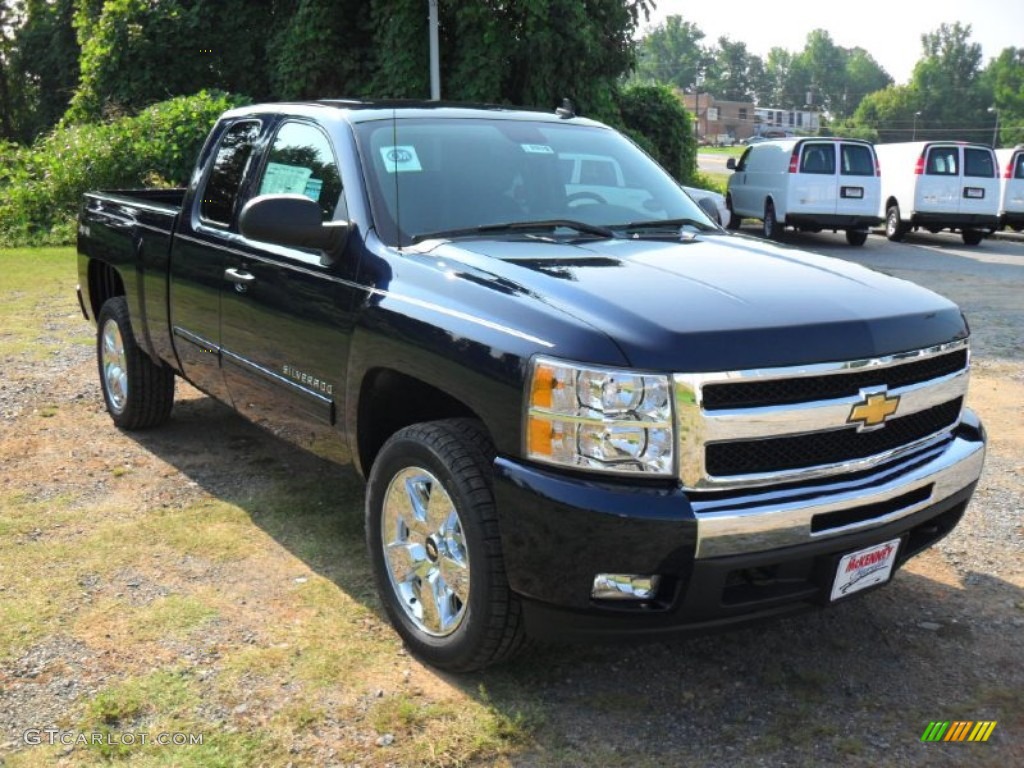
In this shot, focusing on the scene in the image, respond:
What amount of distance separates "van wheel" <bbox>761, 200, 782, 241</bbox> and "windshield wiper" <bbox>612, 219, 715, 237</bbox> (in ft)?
50.9

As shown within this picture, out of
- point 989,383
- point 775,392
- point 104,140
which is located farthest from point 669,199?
point 104,140

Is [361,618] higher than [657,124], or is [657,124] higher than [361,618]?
[657,124]

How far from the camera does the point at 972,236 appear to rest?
20328 millimetres

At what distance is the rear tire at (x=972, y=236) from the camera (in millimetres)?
20203

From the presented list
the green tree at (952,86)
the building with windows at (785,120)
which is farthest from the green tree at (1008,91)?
the building with windows at (785,120)

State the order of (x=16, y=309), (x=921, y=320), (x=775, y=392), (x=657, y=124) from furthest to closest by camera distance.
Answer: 1. (x=657, y=124)
2. (x=16, y=309)
3. (x=921, y=320)
4. (x=775, y=392)

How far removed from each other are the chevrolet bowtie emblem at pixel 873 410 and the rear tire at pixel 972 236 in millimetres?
18731

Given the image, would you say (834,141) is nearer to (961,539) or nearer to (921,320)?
(961,539)

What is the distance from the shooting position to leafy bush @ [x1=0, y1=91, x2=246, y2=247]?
16.4 meters

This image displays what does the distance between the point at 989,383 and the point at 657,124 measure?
16014 millimetres

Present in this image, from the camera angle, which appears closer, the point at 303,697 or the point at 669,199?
the point at 303,697

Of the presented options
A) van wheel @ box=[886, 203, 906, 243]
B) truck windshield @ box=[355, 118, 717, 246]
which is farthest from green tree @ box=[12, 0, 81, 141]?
truck windshield @ box=[355, 118, 717, 246]

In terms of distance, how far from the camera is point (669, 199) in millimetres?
4648

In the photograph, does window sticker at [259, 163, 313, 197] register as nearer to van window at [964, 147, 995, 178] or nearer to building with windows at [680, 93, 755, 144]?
van window at [964, 147, 995, 178]
